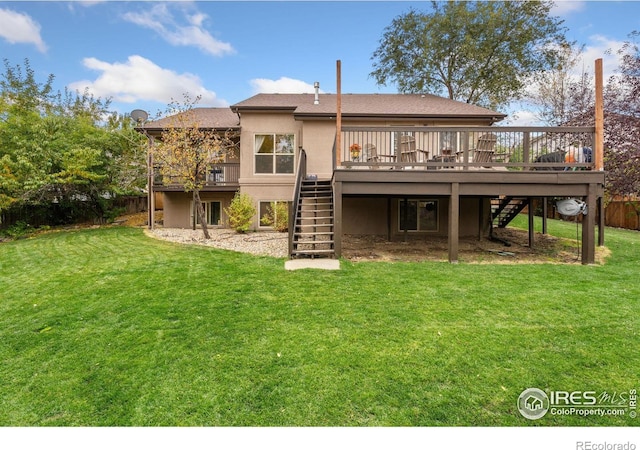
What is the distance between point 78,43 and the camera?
13.0m

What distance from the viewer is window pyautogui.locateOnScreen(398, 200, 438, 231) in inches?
469

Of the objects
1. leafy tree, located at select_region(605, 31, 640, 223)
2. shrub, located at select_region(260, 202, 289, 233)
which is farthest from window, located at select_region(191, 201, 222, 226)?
leafy tree, located at select_region(605, 31, 640, 223)

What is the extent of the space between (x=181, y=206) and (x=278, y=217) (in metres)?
5.07

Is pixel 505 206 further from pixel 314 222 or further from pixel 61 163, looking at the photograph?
pixel 61 163

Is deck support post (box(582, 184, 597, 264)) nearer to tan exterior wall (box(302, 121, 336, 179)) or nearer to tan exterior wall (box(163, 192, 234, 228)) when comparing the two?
tan exterior wall (box(302, 121, 336, 179))

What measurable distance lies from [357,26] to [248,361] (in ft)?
46.3

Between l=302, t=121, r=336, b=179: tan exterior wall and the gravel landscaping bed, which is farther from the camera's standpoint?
l=302, t=121, r=336, b=179: tan exterior wall

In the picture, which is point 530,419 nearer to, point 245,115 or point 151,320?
point 151,320

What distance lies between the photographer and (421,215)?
39.3 ft

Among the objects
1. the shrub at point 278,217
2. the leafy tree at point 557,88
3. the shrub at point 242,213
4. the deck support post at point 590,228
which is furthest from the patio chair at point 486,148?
the leafy tree at point 557,88

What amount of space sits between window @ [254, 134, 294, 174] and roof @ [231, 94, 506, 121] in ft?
3.76

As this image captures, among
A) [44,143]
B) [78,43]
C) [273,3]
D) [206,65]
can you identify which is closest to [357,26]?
[273,3]

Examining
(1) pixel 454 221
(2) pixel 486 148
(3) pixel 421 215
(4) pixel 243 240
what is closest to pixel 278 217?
(4) pixel 243 240

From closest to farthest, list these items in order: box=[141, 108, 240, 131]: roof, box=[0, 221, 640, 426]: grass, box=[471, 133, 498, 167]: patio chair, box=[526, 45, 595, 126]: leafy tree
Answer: box=[0, 221, 640, 426]: grass
box=[471, 133, 498, 167]: patio chair
box=[141, 108, 240, 131]: roof
box=[526, 45, 595, 126]: leafy tree
